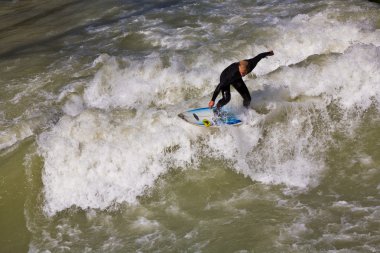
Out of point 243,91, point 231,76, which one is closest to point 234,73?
point 231,76

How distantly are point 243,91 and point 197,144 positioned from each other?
4.22 feet

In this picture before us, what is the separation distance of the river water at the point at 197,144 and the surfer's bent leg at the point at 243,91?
239 mm

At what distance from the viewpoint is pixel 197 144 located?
8766mm

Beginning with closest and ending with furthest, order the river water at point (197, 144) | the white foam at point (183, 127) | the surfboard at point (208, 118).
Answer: the river water at point (197, 144), the white foam at point (183, 127), the surfboard at point (208, 118)

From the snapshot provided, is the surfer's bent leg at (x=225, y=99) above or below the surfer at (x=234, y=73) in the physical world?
below

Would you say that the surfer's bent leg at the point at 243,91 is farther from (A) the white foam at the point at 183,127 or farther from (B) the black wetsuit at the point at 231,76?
(A) the white foam at the point at 183,127

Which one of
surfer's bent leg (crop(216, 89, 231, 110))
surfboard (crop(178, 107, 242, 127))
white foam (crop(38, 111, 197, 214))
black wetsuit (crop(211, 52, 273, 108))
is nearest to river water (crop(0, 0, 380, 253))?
white foam (crop(38, 111, 197, 214))

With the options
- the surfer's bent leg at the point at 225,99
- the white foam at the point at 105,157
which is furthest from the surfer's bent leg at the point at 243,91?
the white foam at the point at 105,157

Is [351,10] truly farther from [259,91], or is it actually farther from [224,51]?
[259,91]

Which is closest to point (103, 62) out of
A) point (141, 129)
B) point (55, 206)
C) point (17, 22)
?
point (141, 129)

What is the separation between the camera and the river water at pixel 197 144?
273 inches

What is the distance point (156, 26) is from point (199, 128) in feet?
20.7

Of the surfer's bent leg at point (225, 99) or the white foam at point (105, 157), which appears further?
Answer: the surfer's bent leg at point (225, 99)

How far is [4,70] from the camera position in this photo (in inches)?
501
